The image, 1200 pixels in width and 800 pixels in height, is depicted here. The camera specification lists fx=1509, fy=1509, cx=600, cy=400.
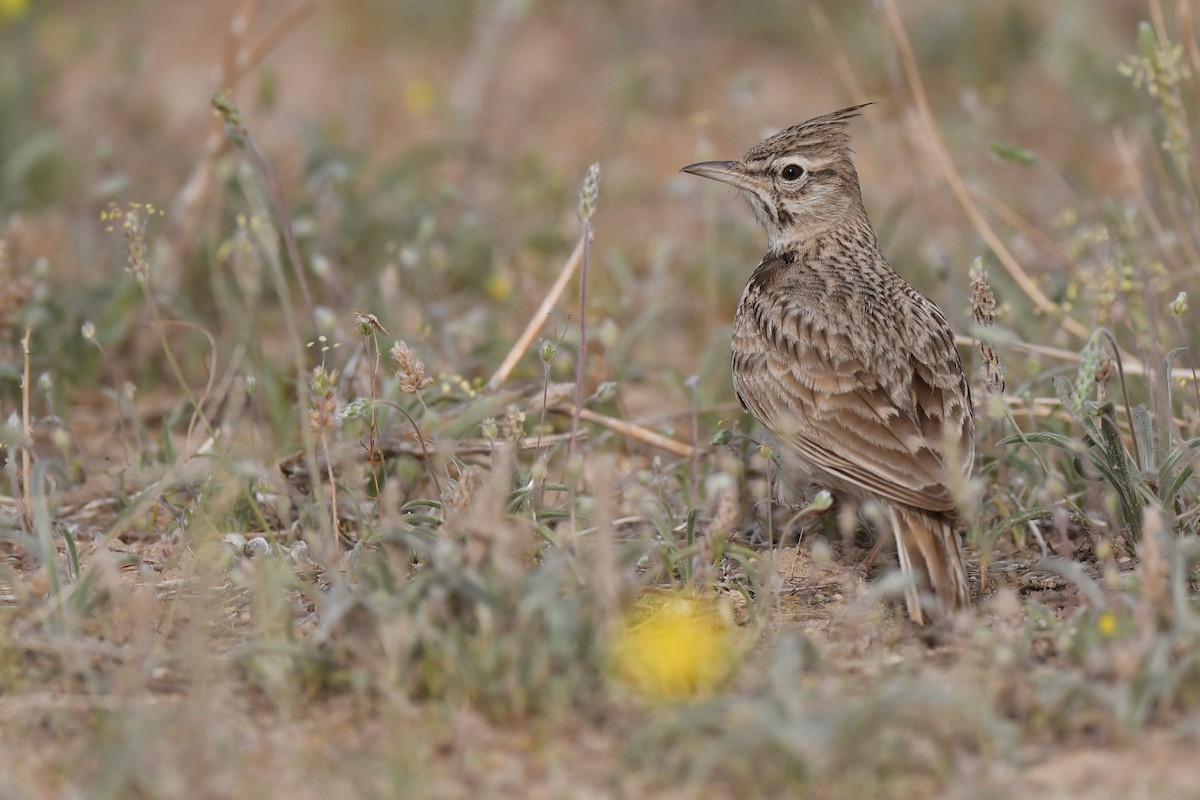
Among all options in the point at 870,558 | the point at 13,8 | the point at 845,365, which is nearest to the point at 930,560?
the point at 870,558

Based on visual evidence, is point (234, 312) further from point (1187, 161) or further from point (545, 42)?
point (545, 42)

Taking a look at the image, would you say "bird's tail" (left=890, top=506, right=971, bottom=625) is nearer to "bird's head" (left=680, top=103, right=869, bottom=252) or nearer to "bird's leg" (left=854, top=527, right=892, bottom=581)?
"bird's leg" (left=854, top=527, right=892, bottom=581)

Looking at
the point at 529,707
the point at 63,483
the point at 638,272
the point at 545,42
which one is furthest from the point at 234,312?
the point at 545,42

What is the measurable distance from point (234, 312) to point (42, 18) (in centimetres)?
467

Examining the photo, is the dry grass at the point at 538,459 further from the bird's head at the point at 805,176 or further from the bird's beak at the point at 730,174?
the bird's beak at the point at 730,174

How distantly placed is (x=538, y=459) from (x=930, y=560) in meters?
1.34

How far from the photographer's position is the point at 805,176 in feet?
19.0

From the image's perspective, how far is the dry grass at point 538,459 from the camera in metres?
3.32

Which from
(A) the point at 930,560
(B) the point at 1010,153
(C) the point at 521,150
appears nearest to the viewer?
(A) the point at 930,560

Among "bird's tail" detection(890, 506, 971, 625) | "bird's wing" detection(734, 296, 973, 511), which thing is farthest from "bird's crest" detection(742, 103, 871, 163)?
"bird's tail" detection(890, 506, 971, 625)

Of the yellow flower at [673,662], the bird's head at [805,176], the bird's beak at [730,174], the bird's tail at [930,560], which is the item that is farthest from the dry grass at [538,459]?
the bird's beak at [730,174]

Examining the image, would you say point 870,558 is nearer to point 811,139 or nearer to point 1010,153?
point 1010,153

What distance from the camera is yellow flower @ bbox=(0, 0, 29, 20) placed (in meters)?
8.03

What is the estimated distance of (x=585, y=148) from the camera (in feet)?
31.6
